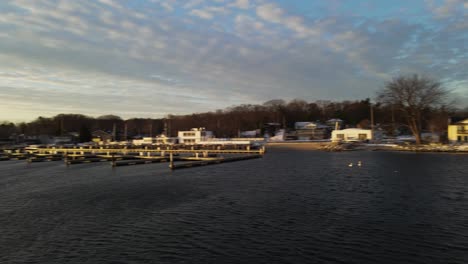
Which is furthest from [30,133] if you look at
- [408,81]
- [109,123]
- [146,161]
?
[408,81]

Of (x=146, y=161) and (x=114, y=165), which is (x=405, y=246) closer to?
(x=114, y=165)

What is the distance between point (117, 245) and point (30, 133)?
15121cm

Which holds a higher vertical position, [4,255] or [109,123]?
[109,123]

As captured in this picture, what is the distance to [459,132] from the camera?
64.8m

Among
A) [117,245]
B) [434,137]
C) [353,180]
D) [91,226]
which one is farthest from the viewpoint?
[434,137]

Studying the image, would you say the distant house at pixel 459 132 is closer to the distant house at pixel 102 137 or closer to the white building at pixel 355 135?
the white building at pixel 355 135

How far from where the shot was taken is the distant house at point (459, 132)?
2512 inches

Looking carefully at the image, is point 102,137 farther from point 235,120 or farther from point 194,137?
point 235,120

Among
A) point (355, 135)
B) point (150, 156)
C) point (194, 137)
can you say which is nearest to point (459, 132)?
point (355, 135)

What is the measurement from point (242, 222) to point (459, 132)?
6697cm

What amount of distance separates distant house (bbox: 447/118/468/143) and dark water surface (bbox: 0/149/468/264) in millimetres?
48376

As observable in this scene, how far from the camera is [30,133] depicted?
457ft

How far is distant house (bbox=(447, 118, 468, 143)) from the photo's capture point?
63812 mm

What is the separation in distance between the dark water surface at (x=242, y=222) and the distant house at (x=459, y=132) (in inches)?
1905
